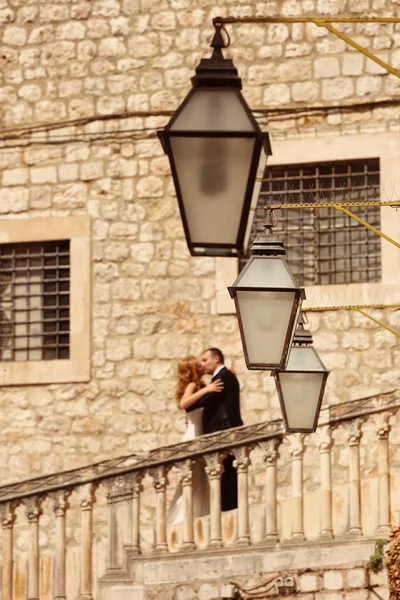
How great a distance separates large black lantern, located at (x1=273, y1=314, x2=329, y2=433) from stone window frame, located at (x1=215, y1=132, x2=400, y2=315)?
5.32 m

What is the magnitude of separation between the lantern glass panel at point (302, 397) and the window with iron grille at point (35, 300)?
263 inches

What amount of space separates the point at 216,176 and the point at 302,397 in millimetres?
4550

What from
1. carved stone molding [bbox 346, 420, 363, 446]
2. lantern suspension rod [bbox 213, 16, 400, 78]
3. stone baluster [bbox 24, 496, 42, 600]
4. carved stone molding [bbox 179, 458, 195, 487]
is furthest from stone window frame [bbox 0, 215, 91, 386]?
Result: lantern suspension rod [bbox 213, 16, 400, 78]

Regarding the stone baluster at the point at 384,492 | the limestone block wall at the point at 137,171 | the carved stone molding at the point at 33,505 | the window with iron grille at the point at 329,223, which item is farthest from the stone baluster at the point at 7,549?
the window with iron grille at the point at 329,223

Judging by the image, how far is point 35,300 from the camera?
1614 cm

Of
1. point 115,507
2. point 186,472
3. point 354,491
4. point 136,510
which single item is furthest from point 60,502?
point 354,491

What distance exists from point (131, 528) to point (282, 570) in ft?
3.80

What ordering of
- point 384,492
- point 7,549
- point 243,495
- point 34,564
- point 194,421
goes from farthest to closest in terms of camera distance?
1. point 194,421
2. point 7,549
3. point 34,564
4. point 243,495
5. point 384,492

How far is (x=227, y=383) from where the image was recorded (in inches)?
490

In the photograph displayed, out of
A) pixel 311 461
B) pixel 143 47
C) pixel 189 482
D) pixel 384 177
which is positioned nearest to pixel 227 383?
pixel 189 482

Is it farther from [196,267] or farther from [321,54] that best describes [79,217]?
[321,54]

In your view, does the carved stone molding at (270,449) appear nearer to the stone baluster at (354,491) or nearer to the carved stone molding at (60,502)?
the stone baluster at (354,491)

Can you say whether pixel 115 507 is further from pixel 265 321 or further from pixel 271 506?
pixel 265 321

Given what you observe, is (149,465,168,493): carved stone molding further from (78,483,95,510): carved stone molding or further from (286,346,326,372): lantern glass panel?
(286,346,326,372): lantern glass panel
